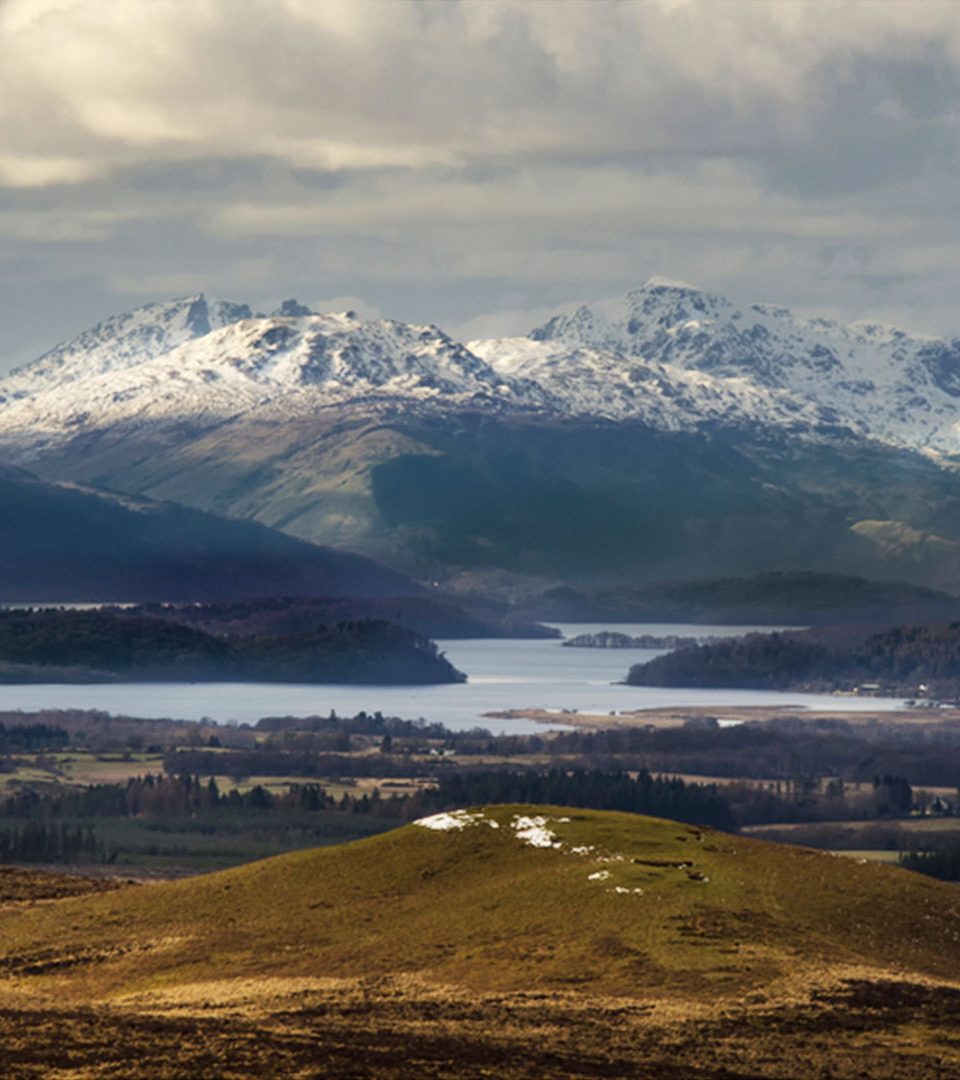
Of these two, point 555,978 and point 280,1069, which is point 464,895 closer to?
point 555,978

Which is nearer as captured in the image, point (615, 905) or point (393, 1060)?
point (393, 1060)

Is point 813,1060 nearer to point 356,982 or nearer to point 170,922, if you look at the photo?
point 356,982

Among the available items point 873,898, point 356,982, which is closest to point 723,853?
point 873,898

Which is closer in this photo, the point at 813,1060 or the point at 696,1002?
the point at 813,1060

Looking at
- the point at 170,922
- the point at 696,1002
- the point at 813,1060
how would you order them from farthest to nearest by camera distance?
the point at 170,922 < the point at 696,1002 < the point at 813,1060

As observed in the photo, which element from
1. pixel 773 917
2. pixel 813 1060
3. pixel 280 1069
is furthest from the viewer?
pixel 773 917

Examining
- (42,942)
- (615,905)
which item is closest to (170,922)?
(42,942)
